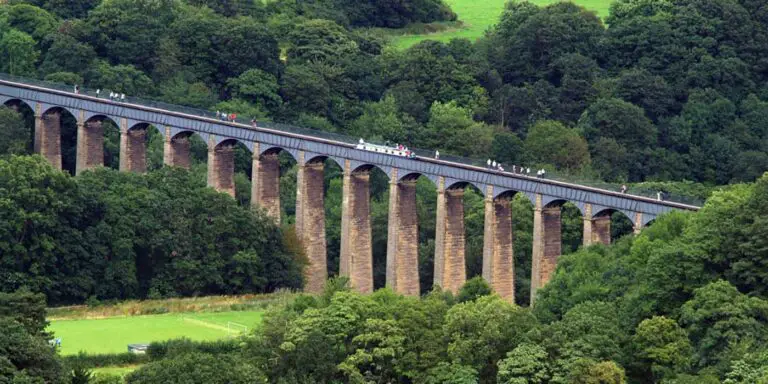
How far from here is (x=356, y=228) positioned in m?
152

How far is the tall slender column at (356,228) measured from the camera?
152 metres

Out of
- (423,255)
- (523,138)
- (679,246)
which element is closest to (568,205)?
(423,255)

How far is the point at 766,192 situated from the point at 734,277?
4738mm

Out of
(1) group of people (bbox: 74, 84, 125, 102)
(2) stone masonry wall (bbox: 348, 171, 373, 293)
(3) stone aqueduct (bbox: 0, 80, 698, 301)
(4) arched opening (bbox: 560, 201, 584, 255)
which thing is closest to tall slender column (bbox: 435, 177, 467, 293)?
(3) stone aqueduct (bbox: 0, 80, 698, 301)

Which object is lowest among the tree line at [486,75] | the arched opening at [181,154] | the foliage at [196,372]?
the foliage at [196,372]

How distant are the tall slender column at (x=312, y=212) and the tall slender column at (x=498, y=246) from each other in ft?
44.4

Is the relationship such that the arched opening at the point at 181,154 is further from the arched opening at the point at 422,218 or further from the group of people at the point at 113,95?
the arched opening at the point at 422,218

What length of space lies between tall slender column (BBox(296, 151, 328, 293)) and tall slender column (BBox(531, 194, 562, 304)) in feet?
55.4

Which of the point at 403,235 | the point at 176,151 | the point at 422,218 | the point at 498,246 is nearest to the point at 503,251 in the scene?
the point at 498,246

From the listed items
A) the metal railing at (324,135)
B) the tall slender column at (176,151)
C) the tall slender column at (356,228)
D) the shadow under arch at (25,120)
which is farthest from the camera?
the shadow under arch at (25,120)

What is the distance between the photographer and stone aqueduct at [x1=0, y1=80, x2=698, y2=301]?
142 meters

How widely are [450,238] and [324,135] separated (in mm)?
13430

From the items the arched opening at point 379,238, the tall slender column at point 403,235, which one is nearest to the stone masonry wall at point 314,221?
the arched opening at point 379,238

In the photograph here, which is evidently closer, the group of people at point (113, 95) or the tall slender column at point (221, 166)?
the tall slender column at point (221, 166)
